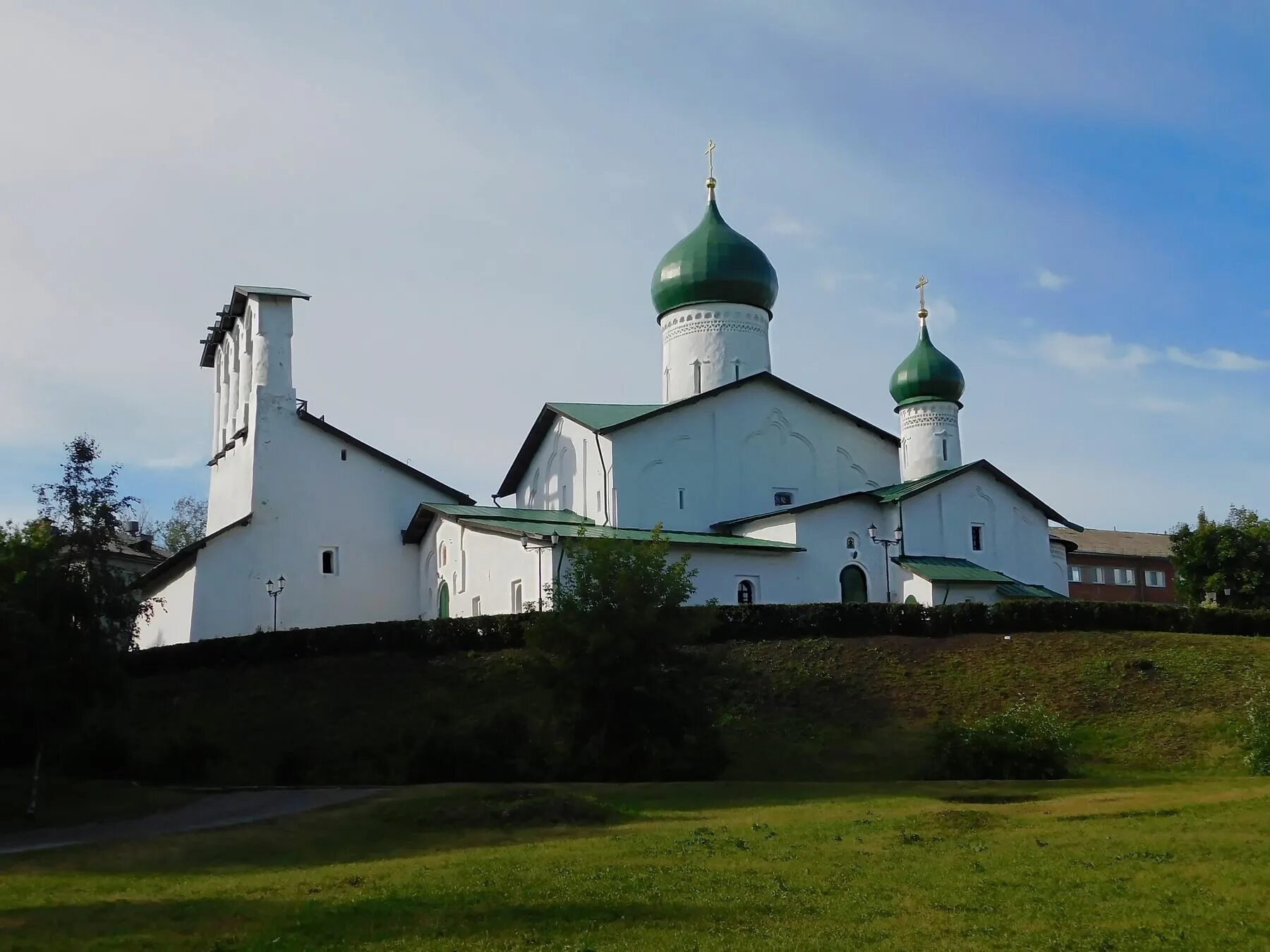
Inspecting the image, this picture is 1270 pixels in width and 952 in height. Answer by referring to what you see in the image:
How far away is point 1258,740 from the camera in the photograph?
19094mm

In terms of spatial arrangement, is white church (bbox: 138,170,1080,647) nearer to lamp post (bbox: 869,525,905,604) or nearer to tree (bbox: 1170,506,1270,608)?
lamp post (bbox: 869,525,905,604)

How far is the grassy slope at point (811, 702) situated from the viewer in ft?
68.1

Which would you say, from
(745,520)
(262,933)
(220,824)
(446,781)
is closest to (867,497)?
(745,520)

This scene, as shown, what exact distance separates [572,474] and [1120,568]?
3582 centimetres

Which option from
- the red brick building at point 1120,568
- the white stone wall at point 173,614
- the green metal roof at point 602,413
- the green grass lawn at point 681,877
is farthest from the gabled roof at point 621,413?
the red brick building at point 1120,568

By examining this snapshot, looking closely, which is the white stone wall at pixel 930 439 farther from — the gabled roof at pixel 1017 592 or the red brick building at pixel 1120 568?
the red brick building at pixel 1120 568

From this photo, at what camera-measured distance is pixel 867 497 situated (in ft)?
105

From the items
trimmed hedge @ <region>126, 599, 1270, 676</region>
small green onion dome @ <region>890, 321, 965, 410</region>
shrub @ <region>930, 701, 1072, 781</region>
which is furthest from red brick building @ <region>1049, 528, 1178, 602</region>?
shrub @ <region>930, 701, 1072, 781</region>

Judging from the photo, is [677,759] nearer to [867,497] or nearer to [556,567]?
[556,567]

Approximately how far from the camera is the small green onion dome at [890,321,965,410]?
118 feet

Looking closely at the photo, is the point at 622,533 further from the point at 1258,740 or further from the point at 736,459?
the point at 1258,740

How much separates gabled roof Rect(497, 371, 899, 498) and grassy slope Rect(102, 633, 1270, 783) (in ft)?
28.2

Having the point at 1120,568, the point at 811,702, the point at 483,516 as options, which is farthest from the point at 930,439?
the point at 1120,568

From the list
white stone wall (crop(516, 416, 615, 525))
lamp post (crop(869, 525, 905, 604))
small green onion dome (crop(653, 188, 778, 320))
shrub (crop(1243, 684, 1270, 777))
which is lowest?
shrub (crop(1243, 684, 1270, 777))
